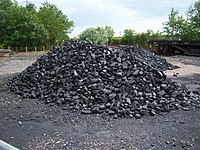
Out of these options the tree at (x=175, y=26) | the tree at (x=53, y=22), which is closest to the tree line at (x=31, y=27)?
the tree at (x=53, y=22)

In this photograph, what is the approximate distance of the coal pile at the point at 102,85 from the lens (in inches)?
203

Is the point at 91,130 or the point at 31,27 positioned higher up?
the point at 31,27

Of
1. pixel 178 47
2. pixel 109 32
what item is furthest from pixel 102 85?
pixel 109 32

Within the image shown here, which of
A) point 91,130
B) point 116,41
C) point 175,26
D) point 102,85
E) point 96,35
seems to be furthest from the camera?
point 116,41

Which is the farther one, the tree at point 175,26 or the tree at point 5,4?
the tree at point 5,4

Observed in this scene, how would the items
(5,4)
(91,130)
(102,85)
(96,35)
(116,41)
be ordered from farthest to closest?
1. (5,4)
2. (116,41)
3. (96,35)
4. (102,85)
5. (91,130)

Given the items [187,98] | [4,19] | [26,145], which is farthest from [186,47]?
[4,19]

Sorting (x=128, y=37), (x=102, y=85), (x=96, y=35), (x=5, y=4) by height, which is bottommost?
(x=102, y=85)

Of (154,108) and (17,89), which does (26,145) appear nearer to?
(154,108)

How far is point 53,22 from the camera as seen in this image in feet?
94.8

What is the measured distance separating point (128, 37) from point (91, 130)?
80.5ft

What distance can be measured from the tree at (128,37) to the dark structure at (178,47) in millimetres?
8002

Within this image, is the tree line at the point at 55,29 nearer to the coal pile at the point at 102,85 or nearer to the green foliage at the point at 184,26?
the green foliage at the point at 184,26

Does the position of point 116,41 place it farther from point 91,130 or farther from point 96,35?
point 91,130
